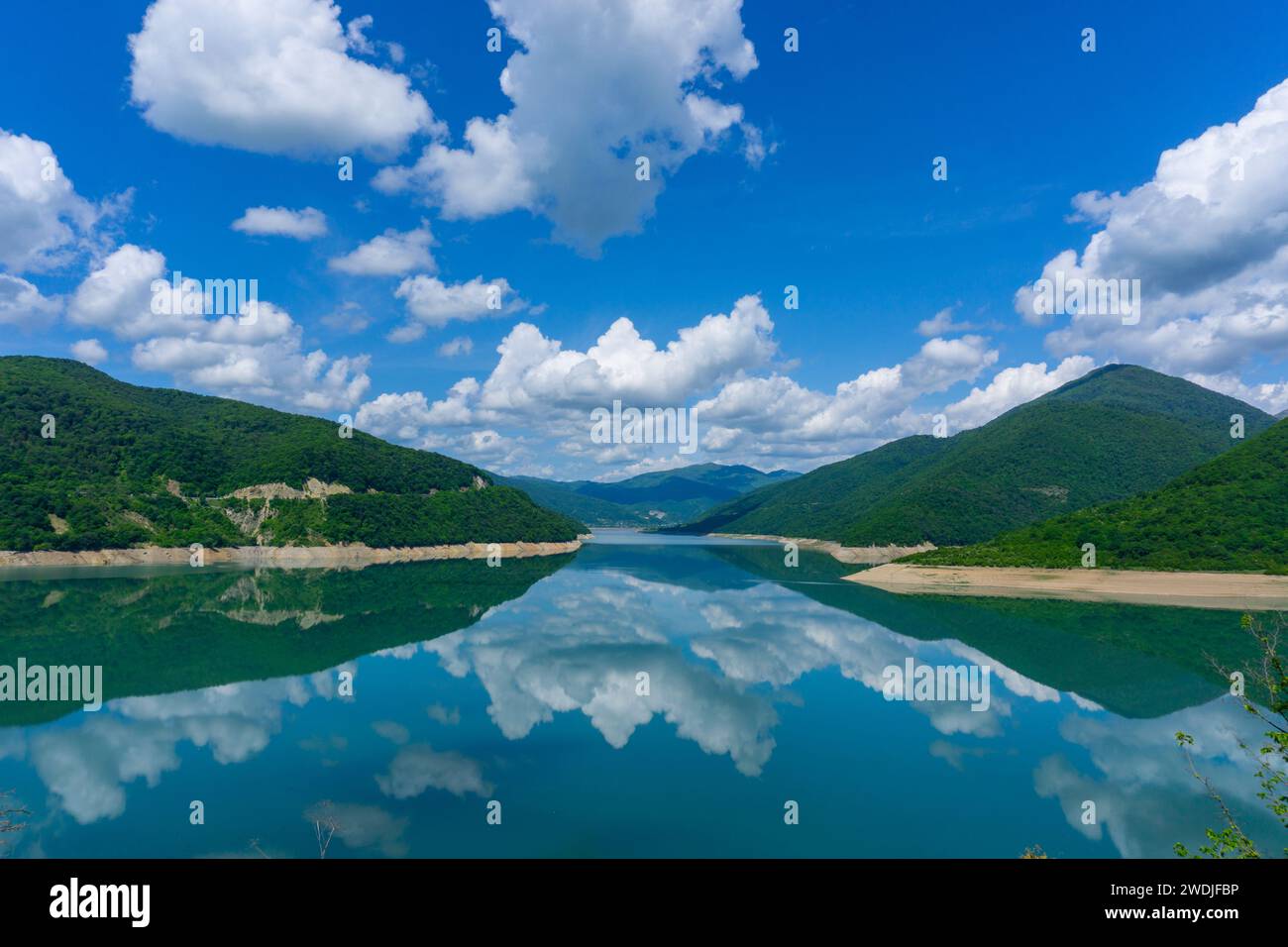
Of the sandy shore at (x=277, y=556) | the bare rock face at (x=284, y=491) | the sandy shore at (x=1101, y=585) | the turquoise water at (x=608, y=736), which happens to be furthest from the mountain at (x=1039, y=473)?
the bare rock face at (x=284, y=491)

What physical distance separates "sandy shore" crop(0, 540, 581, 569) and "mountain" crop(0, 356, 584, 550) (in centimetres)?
138

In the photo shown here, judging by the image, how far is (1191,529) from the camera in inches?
2901

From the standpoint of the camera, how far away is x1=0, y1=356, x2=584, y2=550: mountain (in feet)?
314

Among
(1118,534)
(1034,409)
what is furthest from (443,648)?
(1034,409)

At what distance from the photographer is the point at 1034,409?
6880 inches

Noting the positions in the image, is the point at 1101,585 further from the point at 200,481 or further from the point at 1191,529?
the point at 200,481

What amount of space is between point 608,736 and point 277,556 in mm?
97950

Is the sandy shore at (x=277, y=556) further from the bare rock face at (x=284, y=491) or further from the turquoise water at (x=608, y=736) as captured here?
the turquoise water at (x=608, y=736)

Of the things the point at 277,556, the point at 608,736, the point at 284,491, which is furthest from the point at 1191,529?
the point at 284,491

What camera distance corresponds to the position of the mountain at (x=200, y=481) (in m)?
95.6

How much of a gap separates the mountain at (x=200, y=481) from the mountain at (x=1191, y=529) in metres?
92.0

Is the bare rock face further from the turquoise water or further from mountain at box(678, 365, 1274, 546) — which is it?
mountain at box(678, 365, 1274, 546)
